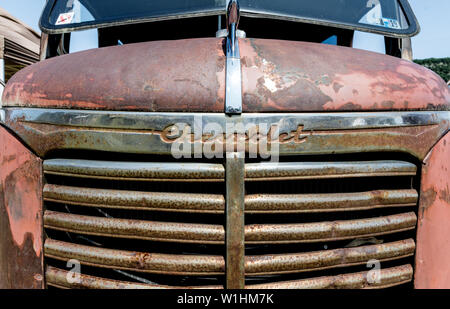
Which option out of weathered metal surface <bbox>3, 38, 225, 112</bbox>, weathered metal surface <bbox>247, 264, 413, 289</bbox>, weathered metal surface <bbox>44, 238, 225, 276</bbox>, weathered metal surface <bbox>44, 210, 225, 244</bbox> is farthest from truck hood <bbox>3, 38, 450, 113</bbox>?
weathered metal surface <bbox>247, 264, 413, 289</bbox>

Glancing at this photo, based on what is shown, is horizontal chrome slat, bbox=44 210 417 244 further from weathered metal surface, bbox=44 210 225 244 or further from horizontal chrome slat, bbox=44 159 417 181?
horizontal chrome slat, bbox=44 159 417 181

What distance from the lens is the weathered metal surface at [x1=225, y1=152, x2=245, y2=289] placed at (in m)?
1.21

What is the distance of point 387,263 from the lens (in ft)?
4.79

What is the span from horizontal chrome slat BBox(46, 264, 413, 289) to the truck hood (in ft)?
2.09

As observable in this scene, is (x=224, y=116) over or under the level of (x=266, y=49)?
under

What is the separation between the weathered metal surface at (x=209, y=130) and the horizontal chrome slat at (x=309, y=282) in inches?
18.5

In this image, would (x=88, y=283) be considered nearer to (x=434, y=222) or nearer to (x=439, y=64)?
(x=434, y=222)

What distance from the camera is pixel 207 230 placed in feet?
4.13

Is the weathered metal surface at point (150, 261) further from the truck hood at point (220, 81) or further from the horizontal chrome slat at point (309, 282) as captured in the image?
the truck hood at point (220, 81)

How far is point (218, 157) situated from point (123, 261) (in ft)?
1.73

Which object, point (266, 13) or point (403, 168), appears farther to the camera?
point (266, 13)
